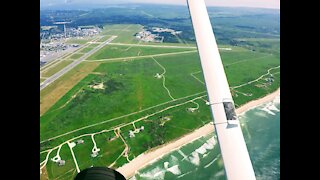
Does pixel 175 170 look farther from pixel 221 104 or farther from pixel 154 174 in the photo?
pixel 221 104

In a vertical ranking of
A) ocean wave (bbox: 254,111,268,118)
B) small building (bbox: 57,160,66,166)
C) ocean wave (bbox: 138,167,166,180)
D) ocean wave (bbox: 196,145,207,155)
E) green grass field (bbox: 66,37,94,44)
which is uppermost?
green grass field (bbox: 66,37,94,44)

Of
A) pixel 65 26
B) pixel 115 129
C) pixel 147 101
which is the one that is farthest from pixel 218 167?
pixel 65 26

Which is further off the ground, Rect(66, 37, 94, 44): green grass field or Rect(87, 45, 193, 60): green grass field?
Rect(66, 37, 94, 44): green grass field

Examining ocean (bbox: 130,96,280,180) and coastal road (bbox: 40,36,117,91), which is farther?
coastal road (bbox: 40,36,117,91)

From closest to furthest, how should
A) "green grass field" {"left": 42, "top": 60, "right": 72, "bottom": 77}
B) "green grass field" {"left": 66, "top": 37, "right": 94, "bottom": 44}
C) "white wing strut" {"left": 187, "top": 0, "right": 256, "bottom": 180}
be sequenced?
"white wing strut" {"left": 187, "top": 0, "right": 256, "bottom": 180} → "green grass field" {"left": 42, "top": 60, "right": 72, "bottom": 77} → "green grass field" {"left": 66, "top": 37, "right": 94, "bottom": 44}

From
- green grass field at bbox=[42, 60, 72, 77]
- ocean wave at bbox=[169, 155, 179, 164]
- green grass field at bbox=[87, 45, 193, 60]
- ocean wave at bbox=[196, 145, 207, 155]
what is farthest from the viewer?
green grass field at bbox=[87, 45, 193, 60]

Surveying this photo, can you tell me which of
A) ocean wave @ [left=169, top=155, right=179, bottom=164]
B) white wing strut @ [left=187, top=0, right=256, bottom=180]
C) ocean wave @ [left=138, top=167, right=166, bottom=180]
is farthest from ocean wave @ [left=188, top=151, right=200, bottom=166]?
white wing strut @ [left=187, top=0, right=256, bottom=180]

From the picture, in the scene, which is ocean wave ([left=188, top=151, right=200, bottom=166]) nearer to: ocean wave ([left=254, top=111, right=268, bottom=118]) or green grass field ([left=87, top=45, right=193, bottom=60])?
ocean wave ([left=254, top=111, right=268, bottom=118])
